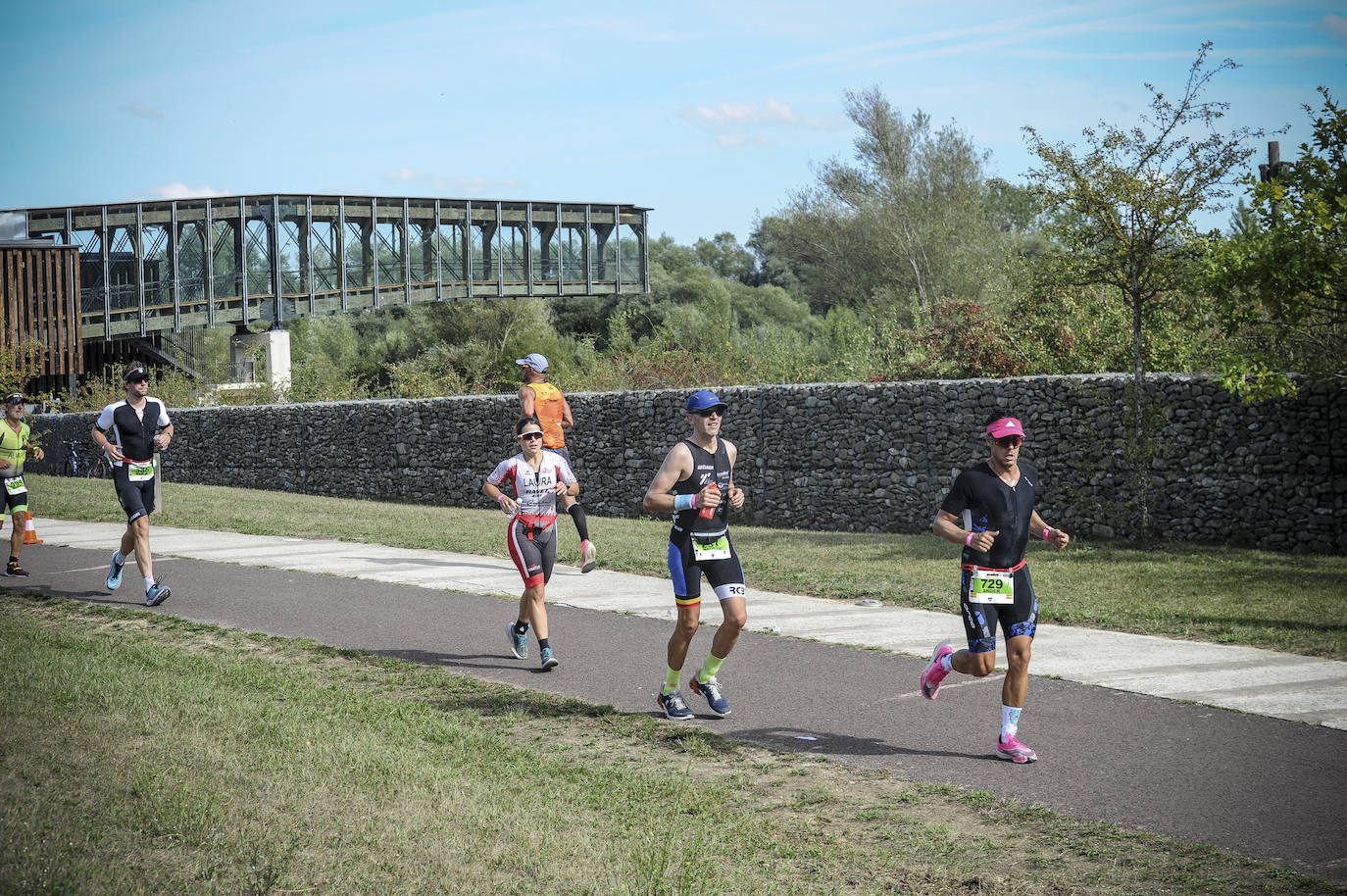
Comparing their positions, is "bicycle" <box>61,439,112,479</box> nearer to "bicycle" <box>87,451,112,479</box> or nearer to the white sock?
"bicycle" <box>87,451,112,479</box>

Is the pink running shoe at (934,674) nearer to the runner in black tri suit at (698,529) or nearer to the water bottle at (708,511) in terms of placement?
the runner in black tri suit at (698,529)

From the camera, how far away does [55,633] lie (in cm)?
985

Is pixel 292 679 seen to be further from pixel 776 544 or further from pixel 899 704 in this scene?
pixel 776 544

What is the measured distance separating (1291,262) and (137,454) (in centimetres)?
1185

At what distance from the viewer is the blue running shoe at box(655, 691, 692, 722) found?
7449 millimetres

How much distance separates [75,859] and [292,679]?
3501 millimetres

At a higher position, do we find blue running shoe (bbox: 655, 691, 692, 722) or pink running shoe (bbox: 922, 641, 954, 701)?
pink running shoe (bbox: 922, 641, 954, 701)

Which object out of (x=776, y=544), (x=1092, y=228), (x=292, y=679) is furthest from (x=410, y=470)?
(x=292, y=679)

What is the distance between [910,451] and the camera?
17.8m

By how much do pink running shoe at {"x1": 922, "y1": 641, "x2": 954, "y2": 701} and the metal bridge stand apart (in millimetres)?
43906

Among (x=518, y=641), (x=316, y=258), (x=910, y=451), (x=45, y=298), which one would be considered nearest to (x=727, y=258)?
(x=316, y=258)

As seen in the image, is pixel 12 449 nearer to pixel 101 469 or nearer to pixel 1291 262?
pixel 1291 262

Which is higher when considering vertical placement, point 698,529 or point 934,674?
point 698,529

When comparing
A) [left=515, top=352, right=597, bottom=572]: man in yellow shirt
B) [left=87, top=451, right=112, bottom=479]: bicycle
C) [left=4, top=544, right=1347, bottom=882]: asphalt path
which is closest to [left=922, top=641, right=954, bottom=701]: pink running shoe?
[left=4, top=544, right=1347, bottom=882]: asphalt path
